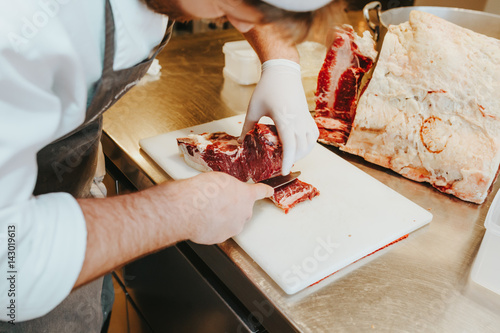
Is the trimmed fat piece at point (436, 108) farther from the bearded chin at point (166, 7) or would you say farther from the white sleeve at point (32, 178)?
the white sleeve at point (32, 178)

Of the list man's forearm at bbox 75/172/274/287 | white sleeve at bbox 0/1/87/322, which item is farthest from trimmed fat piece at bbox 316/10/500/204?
white sleeve at bbox 0/1/87/322

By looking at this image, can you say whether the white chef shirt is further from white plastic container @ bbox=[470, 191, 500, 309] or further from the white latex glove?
white plastic container @ bbox=[470, 191, 500, 309]

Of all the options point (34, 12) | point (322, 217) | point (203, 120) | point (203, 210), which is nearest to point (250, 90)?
point (203, 120)

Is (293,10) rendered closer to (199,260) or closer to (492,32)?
(199,260)

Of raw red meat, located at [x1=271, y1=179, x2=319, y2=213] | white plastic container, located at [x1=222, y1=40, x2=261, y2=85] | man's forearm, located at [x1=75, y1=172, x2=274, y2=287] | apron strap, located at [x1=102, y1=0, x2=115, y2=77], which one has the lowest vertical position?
raw red meat, located at [x1=271, y1=179, x2=319, y2=213]

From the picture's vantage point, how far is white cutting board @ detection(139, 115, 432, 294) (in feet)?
3.66

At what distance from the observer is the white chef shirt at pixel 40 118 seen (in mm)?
718

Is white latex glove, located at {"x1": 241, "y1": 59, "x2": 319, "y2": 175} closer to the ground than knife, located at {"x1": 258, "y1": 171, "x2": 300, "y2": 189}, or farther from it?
farther from it

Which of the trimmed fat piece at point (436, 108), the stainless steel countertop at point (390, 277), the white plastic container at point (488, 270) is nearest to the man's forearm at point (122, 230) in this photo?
the stainless steel countertop at point (390, 277)

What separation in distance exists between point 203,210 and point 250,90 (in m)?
1.18

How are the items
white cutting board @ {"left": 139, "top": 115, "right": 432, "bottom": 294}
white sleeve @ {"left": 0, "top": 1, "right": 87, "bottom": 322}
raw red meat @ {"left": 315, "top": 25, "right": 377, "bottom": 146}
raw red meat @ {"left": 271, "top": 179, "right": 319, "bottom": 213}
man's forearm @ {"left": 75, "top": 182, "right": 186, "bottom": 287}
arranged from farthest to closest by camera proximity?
raw red meat @ {"left": 315, "top": 25, "right": 377, "bottom": 146}, raw red meat @ {"left": 271, "top": 179, "right": 319, "bottom": 213}, white cutting board @ {"left": 139, "top": 115, "right": 432, "bottom": 294}, man's forearm @ {"left": 75, "top": 182, "right": 186, "bottom": 287}, white sleeve @ {"left": 0, "top": 1, "right": 87, "bottom": 322}

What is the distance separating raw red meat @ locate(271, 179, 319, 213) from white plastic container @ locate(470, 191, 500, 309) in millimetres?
509

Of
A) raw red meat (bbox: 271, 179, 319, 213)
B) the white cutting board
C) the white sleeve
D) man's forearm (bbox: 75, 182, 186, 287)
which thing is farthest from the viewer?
raw red meat (bbox: 271, 179, 319, 213)

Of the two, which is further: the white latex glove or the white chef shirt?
the white latex glove
